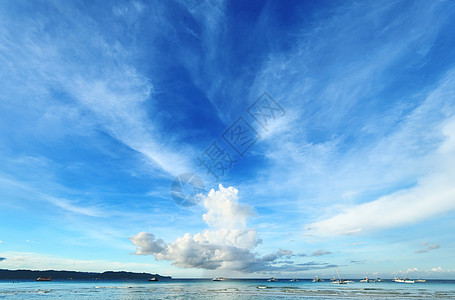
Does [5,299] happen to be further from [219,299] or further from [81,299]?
[219,299]

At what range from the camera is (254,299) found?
74000mm

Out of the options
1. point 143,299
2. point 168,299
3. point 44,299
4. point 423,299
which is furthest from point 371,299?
point 44,299

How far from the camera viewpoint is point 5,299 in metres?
68.4

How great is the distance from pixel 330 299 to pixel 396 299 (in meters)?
Answer: 19.7

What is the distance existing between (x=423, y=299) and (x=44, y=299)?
110 metres

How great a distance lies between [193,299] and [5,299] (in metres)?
51.0

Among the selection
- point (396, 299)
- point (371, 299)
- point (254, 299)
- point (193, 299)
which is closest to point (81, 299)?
point (193, 299)

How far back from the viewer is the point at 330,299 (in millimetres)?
73750

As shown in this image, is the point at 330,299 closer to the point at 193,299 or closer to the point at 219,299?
the point at 219,299

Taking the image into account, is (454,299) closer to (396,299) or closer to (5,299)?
(396,299)

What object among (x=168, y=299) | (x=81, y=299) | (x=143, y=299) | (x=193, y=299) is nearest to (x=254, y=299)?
(x=193, y=299)

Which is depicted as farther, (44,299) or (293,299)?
(293,299)

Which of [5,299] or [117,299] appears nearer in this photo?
[5,299]

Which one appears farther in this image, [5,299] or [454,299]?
[454,299]
